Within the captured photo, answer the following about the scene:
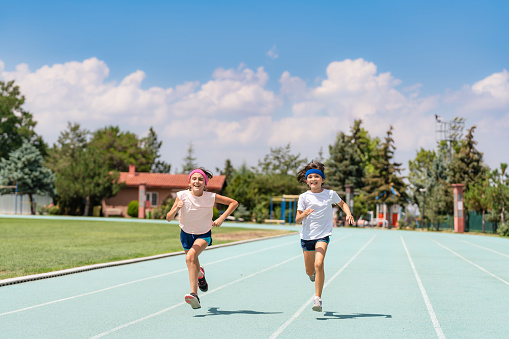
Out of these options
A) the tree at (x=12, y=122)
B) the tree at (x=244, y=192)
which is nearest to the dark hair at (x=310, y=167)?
the tree at (x=244, y=192)

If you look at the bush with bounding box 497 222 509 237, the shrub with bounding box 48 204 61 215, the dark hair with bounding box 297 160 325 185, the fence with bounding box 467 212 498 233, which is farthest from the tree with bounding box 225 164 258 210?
the dark hair with bounding box 297 160 325 185

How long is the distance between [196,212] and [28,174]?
55582 millimetres

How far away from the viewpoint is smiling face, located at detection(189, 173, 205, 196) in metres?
6.93

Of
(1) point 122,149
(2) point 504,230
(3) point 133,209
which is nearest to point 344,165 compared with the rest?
(3) point 133,209

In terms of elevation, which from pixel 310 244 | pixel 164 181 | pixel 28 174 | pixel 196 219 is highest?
pixel 28 174

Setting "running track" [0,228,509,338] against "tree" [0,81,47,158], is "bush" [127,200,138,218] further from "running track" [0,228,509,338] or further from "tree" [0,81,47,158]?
"running track" [0,228,509,338]

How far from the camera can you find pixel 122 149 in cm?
9288

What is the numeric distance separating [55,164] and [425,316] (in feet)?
258

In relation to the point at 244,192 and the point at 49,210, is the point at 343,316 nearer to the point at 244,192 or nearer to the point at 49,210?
the point at 244,192

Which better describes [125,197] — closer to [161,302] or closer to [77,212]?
[77,212]

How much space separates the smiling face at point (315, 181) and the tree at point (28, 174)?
54128 mm

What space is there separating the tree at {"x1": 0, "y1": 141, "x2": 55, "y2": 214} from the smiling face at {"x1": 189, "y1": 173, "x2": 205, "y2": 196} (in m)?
53.6

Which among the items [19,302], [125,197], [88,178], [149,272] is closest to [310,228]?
[19,302]

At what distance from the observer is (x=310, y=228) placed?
698 cm
